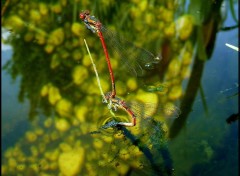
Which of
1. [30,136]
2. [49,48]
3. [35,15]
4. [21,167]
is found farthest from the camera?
[35,15]

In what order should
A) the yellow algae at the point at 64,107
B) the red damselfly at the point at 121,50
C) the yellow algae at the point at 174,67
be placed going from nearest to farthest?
the red damselfly at the point at 121,50 < the yellow algae at the point at 64,107 < the yellow algae at the point at 174,67

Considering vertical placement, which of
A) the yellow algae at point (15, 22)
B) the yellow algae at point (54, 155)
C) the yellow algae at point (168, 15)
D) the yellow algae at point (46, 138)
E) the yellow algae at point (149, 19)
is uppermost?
the yellow algae at point (168, 15)

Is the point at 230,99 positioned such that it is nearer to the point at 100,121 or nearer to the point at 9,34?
the point at 100,121

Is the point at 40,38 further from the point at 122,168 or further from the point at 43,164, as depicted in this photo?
the point at 122,168

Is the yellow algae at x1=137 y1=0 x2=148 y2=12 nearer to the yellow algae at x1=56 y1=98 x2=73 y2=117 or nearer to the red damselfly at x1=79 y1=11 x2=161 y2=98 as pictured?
the red damselfly at x1=79 y1=11 x2=161 y2=98

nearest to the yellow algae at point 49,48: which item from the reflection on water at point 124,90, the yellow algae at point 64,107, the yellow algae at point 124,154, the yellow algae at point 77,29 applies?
the reflection on water at point 124,90

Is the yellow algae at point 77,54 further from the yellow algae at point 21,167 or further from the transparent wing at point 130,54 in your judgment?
the yellow algae at point 21,167

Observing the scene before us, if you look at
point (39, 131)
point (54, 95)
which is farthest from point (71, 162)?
point (54, 95)
